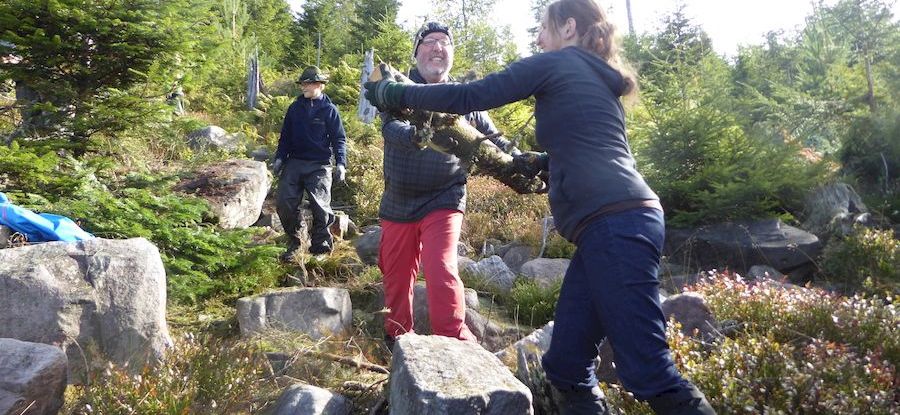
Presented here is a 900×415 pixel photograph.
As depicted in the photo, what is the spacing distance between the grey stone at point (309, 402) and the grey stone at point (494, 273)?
312 cm

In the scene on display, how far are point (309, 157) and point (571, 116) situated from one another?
4885 millimetres

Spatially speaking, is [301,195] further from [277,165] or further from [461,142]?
[461,142]

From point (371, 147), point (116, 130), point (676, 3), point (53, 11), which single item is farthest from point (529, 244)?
point (676, 3)

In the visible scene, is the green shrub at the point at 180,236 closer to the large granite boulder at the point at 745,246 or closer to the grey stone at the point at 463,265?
the grey stone at the point at 463,265

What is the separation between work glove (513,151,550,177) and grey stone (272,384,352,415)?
1552mm

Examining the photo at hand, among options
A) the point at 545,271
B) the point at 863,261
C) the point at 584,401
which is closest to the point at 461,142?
the point at 584,401

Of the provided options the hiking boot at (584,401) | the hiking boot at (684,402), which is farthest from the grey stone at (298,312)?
the hiking boot at (684,402)

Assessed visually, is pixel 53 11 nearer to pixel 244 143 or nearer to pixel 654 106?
pixel 244 143

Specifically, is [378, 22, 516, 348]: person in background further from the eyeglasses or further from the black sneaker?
the black sneaker

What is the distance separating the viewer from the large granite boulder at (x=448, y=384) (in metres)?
2.64

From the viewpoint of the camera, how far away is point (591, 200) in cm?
242

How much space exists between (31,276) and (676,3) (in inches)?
749

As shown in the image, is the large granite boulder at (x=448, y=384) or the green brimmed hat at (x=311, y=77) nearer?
the large granite boulder at (x=448, y=384)

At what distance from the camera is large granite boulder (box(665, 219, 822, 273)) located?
803cm
